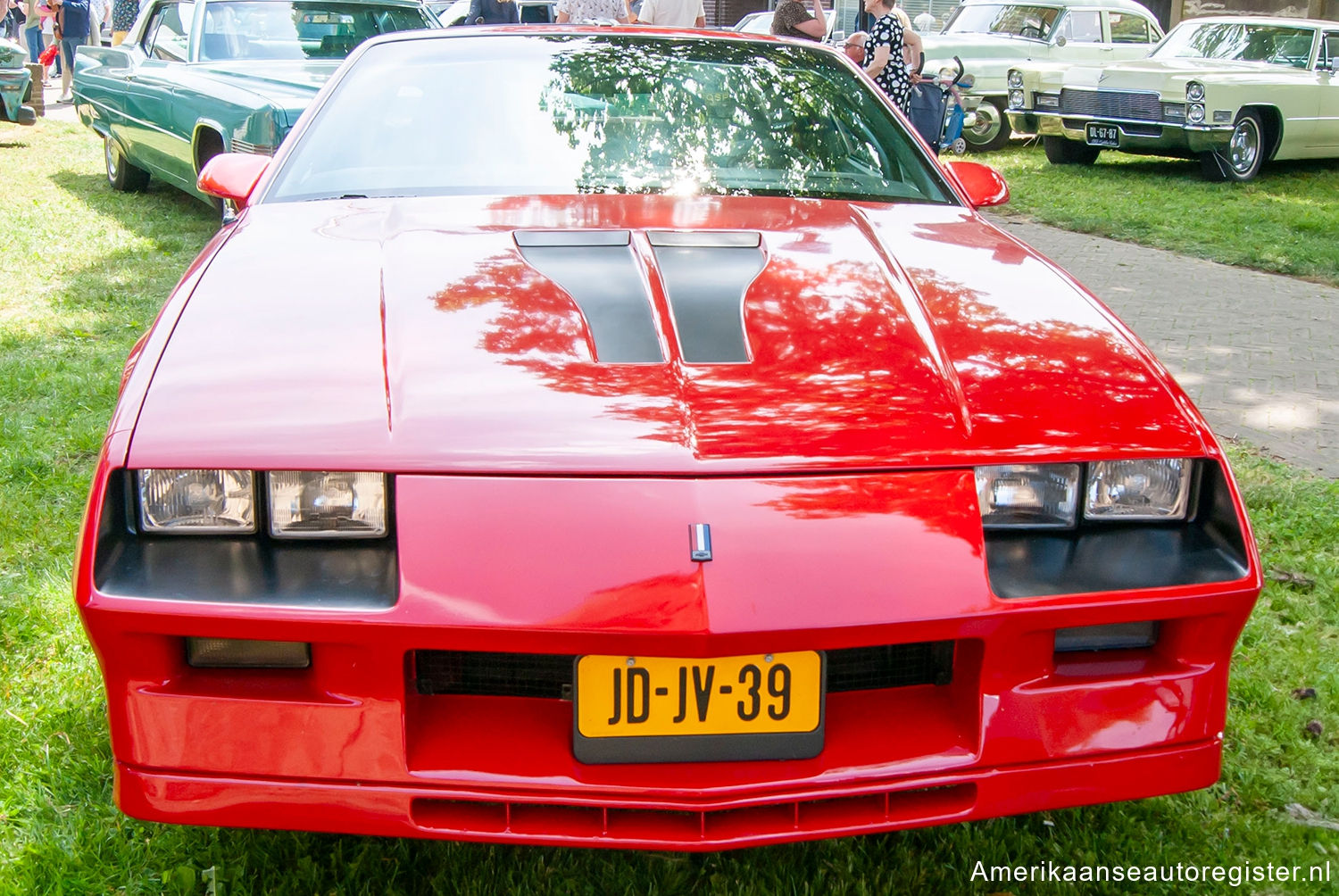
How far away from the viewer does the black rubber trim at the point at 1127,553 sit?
171 cm

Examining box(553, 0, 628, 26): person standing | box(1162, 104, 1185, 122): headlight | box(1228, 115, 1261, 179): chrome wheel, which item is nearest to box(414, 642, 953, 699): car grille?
box(553, 0, 628, 26): person standing

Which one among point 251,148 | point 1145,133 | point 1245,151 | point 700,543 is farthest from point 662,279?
point 1245,151

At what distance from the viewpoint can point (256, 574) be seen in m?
1.65

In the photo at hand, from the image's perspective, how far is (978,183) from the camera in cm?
314

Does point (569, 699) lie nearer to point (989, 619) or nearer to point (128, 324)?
point (989, 619)

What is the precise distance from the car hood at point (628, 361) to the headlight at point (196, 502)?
4cm

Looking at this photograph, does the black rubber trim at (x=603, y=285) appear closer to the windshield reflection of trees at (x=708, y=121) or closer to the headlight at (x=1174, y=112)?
the windshield reflection of trees at (x=708, y=121)

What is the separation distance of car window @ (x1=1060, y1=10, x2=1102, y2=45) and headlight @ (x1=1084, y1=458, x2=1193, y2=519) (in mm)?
12999

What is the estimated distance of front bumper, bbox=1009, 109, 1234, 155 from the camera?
10.4 metres

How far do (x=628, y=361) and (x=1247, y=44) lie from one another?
37.5 feet

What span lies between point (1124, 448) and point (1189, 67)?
33.9ft

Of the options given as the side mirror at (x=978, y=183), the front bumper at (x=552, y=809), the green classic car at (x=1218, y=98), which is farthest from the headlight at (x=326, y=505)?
the green classic car at (x=1218, y=98)

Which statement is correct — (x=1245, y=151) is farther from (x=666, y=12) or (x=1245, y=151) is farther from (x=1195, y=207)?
(x=666, y=12)

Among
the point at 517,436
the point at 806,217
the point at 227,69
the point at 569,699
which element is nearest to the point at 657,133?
the point at 806,217
